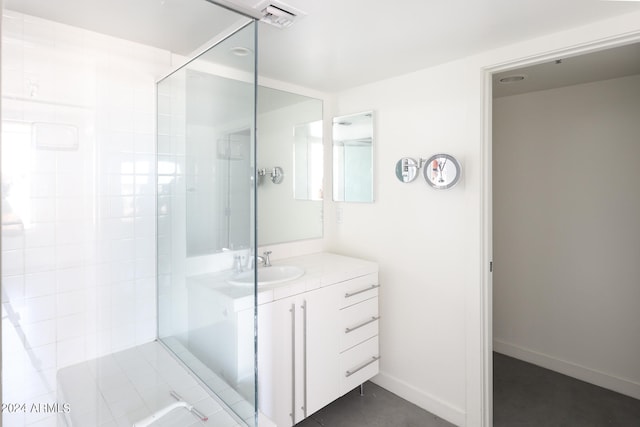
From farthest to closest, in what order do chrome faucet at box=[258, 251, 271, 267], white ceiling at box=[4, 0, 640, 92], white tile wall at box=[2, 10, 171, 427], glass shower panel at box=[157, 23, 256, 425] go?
chrome faucet at box=[258, 251, 271, 267] → glass shower panel at box=[157, 23, 256, 425] → white ceiling at box=[4, 0, 640, 92] → white tile wall at box=[2, 10, 171, 427]

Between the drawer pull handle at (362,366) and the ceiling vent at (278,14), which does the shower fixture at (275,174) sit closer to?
the ceiling vent at (278,14)

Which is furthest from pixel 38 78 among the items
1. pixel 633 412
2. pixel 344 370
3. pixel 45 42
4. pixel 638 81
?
pixel 633 412

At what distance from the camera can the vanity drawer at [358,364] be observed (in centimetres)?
226

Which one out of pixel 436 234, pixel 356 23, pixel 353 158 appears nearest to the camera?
pixel 356 23

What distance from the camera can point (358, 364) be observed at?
2.37 meters

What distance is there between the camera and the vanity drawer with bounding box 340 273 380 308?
7.47 feet

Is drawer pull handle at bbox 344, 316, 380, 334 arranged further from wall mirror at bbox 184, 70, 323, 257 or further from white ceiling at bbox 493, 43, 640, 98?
white ceiling at bbox 493, 43, 640, 98

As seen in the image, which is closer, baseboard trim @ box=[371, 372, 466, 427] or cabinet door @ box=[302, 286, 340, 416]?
cabinet door @ box=[302, 286, 340, 416]

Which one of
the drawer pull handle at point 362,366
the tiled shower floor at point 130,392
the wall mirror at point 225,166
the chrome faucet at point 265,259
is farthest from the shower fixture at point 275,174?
the drawer pull handle at point 362,366

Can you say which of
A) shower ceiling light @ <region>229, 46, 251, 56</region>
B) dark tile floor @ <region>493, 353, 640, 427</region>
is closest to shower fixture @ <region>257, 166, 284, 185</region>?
shower ceiling light @ <region>229, 46, 251, 56</region>

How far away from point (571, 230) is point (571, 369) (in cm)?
112

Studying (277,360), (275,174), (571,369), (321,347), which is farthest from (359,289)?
(571,369)

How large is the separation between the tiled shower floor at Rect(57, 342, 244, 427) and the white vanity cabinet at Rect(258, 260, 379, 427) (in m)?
0.38

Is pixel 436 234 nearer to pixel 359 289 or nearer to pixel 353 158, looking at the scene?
pixel 359 289
